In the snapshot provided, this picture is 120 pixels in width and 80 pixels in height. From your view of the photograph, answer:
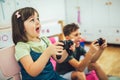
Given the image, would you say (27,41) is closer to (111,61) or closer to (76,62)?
(76,62)

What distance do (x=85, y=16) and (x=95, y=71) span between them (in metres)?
2.08

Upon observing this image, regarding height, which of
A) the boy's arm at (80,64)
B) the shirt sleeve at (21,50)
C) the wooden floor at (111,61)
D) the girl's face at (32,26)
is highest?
the girl's face at (32,26)

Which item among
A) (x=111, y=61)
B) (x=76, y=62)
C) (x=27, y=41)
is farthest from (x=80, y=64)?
(x=111, y=61)

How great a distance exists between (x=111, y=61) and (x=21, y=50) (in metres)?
1.90

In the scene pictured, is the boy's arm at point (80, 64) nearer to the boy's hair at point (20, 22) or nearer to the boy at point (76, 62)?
the boy at point (76, 62)

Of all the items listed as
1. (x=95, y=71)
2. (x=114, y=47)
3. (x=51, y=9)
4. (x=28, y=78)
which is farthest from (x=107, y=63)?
(x=28, y=78)

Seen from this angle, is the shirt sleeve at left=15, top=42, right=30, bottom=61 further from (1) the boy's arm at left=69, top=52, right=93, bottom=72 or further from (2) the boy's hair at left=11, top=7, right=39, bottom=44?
(1) the boy's arm at left=69, top=52, right=93, bottom=72

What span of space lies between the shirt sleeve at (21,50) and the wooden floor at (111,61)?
145 cm

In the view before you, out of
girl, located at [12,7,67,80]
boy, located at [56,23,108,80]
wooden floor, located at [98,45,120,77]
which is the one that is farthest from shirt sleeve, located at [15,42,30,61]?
wooden floor, located at [98,45,120,77]

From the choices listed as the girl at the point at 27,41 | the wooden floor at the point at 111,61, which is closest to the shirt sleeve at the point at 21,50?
the girl at the point at 27,41

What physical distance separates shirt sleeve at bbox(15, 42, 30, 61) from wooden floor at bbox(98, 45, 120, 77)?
4.76 ft

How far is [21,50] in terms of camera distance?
1.07 meters

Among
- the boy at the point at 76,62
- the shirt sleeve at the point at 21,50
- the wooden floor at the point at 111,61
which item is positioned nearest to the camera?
the shirt sleeve at the point at 21,50

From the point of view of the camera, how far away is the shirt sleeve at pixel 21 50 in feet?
3.47
